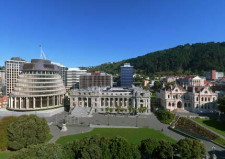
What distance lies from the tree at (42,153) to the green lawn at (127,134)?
54.9 feet

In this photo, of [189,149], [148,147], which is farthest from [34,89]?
[189,149]

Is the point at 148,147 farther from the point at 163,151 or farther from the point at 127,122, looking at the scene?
the point at 127,122

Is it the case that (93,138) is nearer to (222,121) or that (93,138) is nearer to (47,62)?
(222,121)

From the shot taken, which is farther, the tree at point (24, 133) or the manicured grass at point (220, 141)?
the manicured grass at point (220, 141)

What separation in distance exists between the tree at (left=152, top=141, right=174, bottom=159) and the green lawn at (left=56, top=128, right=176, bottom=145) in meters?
13.5

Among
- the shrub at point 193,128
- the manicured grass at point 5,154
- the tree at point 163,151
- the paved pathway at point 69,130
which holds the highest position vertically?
the tree at point 163,151

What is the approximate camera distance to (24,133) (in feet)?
141

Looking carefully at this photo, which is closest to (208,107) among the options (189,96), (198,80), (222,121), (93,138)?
(189,96)

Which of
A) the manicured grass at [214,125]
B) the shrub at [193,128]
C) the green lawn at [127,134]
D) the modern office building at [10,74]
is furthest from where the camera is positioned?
the modern office building at [10,74]

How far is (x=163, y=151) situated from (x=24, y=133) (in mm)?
36609

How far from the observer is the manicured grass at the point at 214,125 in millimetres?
52594

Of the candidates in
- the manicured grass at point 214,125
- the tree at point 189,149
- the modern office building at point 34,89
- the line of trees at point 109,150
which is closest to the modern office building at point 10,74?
the modern office building at point 34,89

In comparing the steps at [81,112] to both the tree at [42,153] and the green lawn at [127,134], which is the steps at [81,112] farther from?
the tree at [42,153]

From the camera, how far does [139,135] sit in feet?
173
